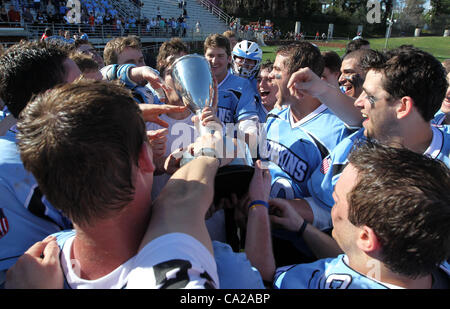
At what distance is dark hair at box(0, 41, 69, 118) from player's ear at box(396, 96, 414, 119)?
7.02ft

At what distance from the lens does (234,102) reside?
4016 mm

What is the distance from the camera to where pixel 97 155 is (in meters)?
0.86

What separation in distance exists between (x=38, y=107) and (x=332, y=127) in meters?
2.07

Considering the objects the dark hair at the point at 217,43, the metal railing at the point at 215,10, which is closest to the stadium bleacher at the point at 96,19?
the metal railing at the point at 215,10

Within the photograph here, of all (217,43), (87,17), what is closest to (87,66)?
(217,43)

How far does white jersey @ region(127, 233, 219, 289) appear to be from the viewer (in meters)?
0.80

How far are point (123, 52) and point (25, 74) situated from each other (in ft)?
9.02

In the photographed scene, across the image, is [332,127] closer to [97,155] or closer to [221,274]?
[221,274]

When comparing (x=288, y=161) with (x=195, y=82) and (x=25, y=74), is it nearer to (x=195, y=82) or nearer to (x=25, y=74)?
(x=195, y=82)

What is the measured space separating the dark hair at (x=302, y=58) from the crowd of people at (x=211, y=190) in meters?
0.33

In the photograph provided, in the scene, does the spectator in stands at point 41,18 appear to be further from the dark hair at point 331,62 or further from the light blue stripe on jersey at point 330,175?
the light blue stripe on jersey at point 330,175

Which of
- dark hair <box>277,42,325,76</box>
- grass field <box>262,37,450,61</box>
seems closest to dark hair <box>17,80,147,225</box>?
dark hair <box>277,42,325,76</box>

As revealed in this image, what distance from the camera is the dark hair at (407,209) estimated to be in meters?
1.10
